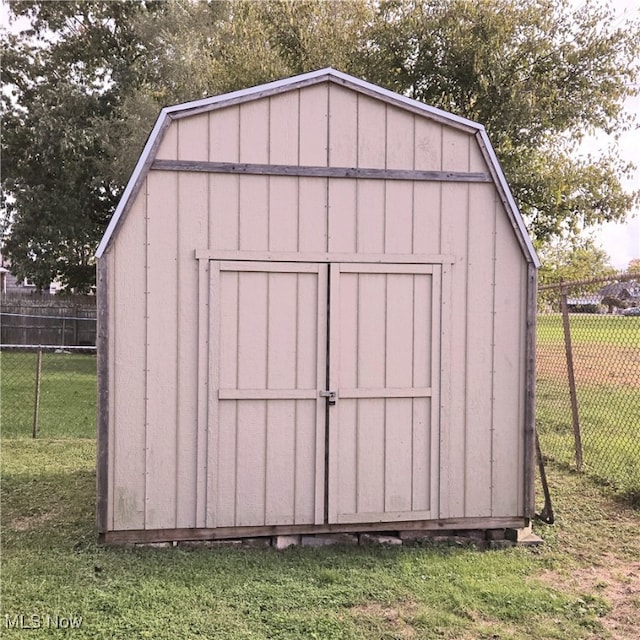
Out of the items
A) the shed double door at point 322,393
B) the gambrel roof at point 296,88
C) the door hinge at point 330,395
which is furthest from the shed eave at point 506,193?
the door hinge at point 330,395

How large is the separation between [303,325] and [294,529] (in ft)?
4.43

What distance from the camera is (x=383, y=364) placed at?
455cm

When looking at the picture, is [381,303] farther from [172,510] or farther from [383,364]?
[172,510]

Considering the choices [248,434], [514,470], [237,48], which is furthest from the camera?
[237,48]

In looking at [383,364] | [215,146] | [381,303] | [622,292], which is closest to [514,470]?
[383,364]

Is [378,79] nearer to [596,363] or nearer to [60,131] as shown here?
[60,131]

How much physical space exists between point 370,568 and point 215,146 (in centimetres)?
282

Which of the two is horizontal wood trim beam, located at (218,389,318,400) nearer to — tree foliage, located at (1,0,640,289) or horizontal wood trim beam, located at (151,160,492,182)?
horizontal wood trim beam, located at (151,160,492,182)

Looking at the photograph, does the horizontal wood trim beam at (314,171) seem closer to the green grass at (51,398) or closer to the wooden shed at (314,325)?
the wooden shed at (314,325)

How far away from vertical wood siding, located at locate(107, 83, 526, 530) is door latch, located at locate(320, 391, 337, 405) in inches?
2.1

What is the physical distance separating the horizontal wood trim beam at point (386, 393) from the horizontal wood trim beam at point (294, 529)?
0.86 m

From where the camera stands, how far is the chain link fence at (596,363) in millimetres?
5906

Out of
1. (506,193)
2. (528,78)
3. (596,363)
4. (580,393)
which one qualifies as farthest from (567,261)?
(506,193)

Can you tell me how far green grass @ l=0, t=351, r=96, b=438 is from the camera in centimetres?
846
